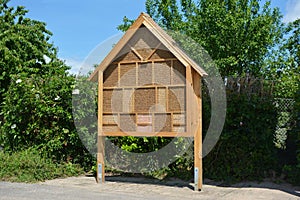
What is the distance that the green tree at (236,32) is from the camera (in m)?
17.3

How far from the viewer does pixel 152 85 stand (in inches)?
324

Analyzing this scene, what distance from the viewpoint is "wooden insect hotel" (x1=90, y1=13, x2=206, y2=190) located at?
26.0 feet

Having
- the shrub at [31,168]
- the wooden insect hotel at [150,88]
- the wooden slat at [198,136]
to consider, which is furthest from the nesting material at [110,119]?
the shrub at [31,168]

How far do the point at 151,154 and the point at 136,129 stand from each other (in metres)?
2.03

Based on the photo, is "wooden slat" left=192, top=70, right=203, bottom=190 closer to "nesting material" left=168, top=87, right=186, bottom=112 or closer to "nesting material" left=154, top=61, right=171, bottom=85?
"nesting material" left=168, top=87, right=186, bottom=112

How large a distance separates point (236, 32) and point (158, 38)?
33.0ft

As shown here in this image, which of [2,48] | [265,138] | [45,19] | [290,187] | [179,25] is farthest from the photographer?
[179,25]

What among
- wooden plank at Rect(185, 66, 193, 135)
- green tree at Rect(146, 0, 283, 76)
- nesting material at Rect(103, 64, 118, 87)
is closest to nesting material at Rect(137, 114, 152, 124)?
wooden plank at Rect(185, 66, 193, 135)

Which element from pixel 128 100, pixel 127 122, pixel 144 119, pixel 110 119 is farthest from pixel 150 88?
pixel 110 119

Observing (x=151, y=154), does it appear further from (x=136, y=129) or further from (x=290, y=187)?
(x=290, y=187)

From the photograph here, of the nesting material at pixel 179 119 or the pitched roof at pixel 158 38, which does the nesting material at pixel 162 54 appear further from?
the nesting material at pixel 179 119

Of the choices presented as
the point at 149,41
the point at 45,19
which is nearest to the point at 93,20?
the point at 149,41

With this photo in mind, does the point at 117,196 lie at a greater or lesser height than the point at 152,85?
lesser

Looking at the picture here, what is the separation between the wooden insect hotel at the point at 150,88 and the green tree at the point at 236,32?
353 inches
